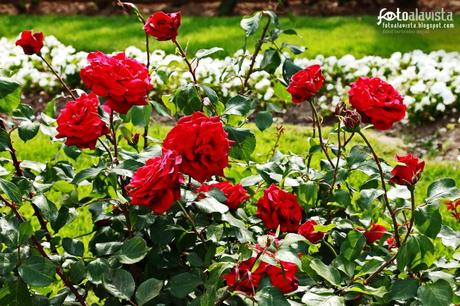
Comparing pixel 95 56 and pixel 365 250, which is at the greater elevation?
pixel 95 56

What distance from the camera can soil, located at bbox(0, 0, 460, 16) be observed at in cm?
936

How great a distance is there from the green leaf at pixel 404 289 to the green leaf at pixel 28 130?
92 centimetres

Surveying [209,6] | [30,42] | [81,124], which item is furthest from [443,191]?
[209,6]

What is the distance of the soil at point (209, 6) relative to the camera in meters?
9.36

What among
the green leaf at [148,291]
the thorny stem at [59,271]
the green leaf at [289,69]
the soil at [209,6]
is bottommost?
the soil at [209,6]

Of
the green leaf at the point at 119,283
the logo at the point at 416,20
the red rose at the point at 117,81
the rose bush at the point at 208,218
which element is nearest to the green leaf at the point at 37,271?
the rose bush at the point at 208,218

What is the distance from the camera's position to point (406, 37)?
7109 mm

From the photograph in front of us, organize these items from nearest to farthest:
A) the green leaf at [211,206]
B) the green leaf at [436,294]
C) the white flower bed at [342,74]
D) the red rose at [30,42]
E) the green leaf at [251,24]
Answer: the green leaf at [436,294]
the green leaf at [211,206]
the red rose at [30,42]
the green leaf at [251,24]
the white flower bed at [342,74]

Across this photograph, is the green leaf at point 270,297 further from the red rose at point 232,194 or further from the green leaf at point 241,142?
the green leaf at point 241,142

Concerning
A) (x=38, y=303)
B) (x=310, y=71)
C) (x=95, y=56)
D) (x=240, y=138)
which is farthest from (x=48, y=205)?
(x=310, y=71)

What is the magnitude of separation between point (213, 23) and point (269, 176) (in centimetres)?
650

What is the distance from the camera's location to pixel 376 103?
1694 millimetres

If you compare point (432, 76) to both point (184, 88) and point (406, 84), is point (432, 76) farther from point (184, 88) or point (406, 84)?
point (184, 88)

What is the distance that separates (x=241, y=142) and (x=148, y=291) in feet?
1.59
